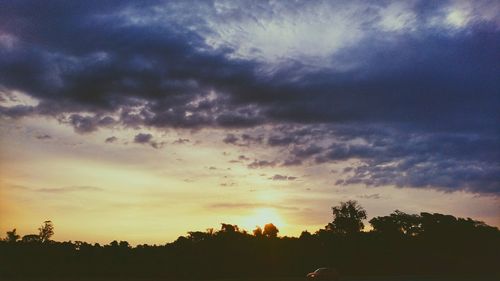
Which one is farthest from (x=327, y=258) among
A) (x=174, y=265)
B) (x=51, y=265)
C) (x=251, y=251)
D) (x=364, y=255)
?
(x=51, y=265)

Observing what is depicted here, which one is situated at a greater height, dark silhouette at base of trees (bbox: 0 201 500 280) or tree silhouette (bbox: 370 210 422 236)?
tree silhouette (bbox: 370 210 422 236)

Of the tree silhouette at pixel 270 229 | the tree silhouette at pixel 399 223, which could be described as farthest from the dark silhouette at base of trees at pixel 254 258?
the tree silhouette at pixel 270 229

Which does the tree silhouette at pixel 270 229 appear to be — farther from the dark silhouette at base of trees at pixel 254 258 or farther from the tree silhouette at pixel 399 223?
the dark silhouette at base of trees at pixel 254 258

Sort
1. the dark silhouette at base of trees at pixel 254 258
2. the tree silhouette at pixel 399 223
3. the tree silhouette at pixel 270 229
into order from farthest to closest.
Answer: the tree silhouette at pixel 270 229, the tree silhouette at pixel 399 223, the dark silhouette at base of trees at pixel 254 258

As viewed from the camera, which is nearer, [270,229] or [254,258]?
[254,258]

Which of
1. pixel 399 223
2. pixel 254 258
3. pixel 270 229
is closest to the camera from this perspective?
pixel 254 258

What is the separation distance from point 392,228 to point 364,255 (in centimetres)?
5988

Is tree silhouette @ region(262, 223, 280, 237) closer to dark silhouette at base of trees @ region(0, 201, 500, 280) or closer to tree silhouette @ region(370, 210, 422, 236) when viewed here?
tree silhouette @ region(370, 210, 422, 236)

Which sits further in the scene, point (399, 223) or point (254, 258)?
point (399, 223)

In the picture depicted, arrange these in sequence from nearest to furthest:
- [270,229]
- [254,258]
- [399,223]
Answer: [254,258] < [399,223] < [270,229]

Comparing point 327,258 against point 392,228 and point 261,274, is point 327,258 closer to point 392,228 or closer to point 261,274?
point 261,274

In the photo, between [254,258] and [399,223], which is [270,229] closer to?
[399,223]

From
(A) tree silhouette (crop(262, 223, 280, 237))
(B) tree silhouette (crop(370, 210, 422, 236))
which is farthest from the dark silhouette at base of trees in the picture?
(A) tree silhouette (crop(262, 223, 280, 237))

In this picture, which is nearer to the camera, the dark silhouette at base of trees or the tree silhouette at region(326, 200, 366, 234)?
the dark silhouette at base of trees
